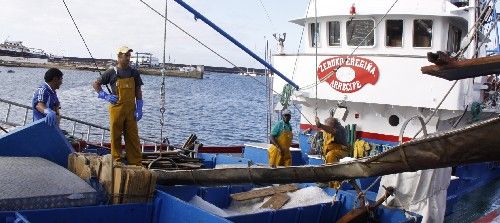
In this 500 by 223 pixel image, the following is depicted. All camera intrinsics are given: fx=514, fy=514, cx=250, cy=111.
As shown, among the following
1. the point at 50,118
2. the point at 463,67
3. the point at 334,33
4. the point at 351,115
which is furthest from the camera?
the point at 334,33

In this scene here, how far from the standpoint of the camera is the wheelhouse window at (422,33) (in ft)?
47.1

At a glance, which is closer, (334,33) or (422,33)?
(422,33)

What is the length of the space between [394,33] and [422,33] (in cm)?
76

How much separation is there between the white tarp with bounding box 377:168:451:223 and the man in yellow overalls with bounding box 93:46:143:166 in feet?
14.4

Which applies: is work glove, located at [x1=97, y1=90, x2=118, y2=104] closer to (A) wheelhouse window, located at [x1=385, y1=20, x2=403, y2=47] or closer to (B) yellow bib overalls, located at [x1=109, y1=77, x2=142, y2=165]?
(B) yellow bib overalls, located at [x1=109, y1=77, x2=142, y2=165]

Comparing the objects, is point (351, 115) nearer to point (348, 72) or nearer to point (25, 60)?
point (348, 72)

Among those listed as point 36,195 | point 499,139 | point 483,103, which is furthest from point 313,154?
point 499,139

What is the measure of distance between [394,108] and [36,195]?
11.2 metres

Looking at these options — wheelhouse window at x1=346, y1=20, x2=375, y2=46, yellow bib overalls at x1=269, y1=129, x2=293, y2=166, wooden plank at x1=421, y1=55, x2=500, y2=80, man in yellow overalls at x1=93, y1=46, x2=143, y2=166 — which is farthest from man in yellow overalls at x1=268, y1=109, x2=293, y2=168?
wooden plank at x1=421, y1=55, x2=500, y2=80

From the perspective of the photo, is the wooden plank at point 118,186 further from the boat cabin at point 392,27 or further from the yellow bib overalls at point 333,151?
the boat cabin at point 392,27

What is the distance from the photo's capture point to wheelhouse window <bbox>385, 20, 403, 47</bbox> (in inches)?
574

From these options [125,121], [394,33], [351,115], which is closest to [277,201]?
[125,121]

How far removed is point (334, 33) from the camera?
1566cm

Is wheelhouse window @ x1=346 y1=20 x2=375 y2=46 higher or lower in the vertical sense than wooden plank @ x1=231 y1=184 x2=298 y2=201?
higher
